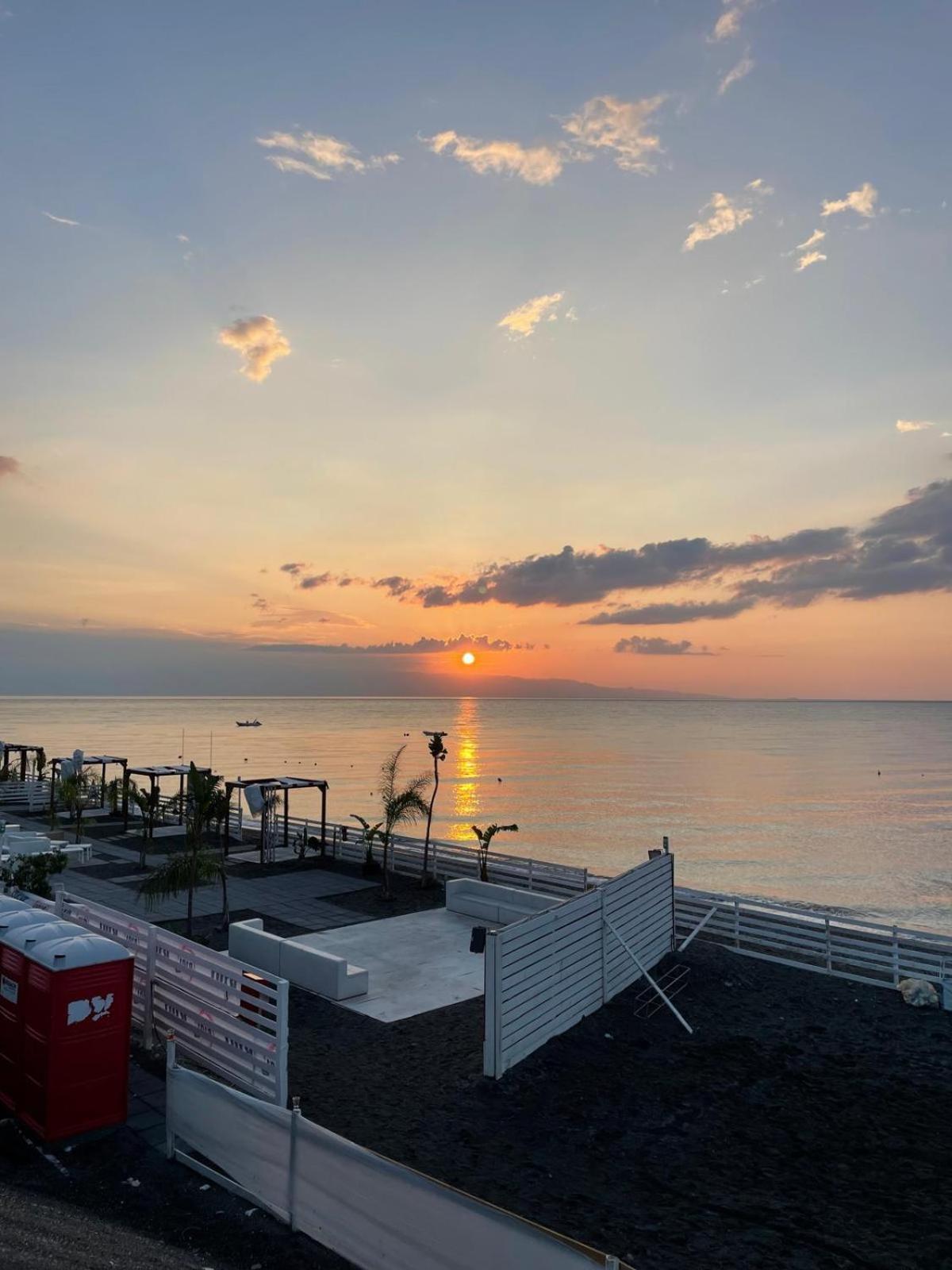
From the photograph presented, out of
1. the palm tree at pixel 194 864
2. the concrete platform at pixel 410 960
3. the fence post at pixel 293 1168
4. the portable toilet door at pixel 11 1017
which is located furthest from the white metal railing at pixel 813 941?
the portable toilet door at pixel 11 1017

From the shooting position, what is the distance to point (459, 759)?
128 metres

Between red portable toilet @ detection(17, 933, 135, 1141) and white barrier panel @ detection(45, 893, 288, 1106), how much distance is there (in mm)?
1082

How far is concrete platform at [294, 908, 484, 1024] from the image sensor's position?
14.8m

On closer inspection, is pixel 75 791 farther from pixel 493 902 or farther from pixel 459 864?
pixel 493 902

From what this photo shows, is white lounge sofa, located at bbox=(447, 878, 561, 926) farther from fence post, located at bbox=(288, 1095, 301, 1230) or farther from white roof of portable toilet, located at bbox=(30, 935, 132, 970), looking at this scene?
fence post, located at bbox=(288, 1095, 301, 1230)

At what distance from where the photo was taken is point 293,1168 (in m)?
7.53

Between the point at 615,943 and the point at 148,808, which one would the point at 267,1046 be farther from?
the point at 148,808

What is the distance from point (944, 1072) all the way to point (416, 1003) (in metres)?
8.23

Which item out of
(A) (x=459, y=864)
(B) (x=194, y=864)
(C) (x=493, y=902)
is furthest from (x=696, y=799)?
(B) (x=194, y=864)

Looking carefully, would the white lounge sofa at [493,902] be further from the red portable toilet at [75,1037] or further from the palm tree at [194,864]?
the red portable toilet at [75,1037]

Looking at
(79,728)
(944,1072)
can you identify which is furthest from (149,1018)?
(79,728)

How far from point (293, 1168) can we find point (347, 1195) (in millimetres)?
779

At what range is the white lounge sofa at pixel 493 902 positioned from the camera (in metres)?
19.4

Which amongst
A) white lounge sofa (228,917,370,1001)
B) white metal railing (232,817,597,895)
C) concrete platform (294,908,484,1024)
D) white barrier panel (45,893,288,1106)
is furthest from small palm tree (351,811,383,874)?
white barrier panel (45,893,288,1106)
